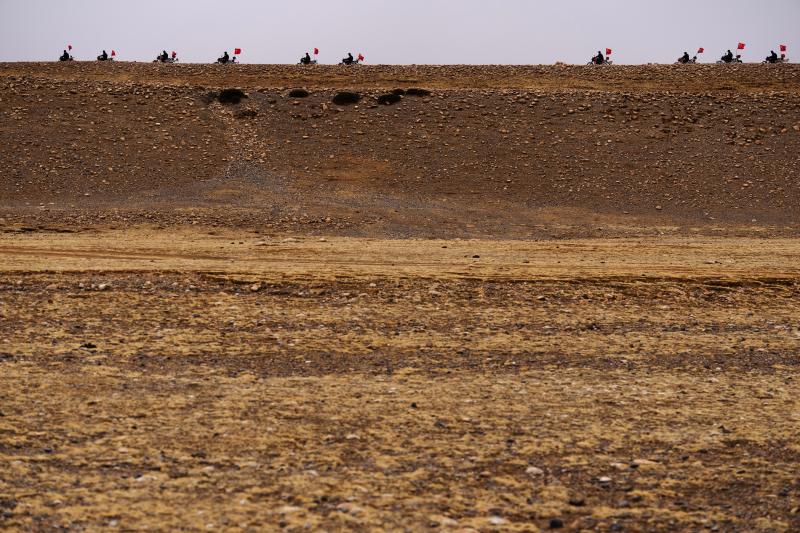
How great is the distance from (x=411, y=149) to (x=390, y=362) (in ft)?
78.7

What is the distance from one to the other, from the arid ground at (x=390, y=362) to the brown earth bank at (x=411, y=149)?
0.31 m

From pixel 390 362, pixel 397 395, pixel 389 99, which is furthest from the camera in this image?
pixel 389 99

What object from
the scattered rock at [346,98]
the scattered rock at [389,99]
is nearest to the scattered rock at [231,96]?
the scattered rock at [346,98]

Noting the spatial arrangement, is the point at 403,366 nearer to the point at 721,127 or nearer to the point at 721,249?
the point at 721,249

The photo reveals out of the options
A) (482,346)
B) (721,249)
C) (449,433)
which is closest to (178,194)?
(721,249)

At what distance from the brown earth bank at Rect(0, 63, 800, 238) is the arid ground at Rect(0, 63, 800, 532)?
1.02 ft

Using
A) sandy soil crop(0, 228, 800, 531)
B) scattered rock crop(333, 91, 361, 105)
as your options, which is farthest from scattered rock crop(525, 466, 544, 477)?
scattered rock crop(333, 91, 361, 105)

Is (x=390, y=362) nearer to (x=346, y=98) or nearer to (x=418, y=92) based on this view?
(x=346, y=98)

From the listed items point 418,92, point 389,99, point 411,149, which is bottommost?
point 411,149

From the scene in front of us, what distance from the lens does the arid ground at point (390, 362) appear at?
6.26 metres

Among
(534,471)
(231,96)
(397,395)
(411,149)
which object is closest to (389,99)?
(411,149)

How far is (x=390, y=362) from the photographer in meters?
9.65

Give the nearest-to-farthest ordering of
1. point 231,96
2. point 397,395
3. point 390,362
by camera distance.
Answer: point 397,395, point 390,362, point 231,96

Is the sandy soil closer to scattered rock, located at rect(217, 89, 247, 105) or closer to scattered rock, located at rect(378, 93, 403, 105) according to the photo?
scattered rock, located at rect(378, 93, 403, 105)
